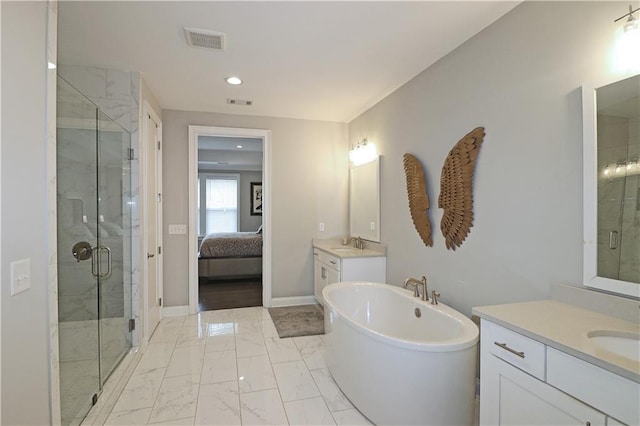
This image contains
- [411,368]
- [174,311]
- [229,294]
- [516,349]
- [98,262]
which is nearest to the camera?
[516,349]

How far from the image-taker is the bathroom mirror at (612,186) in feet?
4.37

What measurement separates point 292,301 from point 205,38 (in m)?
3.25

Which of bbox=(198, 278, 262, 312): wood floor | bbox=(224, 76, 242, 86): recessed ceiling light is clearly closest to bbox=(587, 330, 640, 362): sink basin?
bbox=(224, 76, 242, 86): recessed ceiling light

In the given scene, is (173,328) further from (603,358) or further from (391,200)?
(603,358)

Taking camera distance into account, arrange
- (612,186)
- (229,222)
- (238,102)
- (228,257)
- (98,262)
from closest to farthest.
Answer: (612,186) < (98,262) < (238,102) < (228,257) < (229,222)

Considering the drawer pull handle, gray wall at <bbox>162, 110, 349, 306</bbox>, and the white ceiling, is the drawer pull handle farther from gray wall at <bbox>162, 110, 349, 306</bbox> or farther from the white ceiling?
gray wall at <bbox>162, 110, 349, 306</bbox>

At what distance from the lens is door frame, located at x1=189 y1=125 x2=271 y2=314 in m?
3.92

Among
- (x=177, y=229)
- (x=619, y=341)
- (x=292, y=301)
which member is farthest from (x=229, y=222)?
(x=619, y=341)

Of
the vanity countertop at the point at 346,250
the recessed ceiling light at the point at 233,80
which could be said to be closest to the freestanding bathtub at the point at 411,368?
the vanity countertop at the point at 346,250

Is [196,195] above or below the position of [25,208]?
above

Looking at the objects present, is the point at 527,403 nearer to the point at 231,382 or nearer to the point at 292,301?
the point at 231,382

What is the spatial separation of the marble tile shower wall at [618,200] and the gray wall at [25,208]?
2.45 meters

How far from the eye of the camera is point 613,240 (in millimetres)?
1411

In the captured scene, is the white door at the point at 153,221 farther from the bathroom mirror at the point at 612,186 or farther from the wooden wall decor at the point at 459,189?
the bathroom mirror at the point at 612,186
